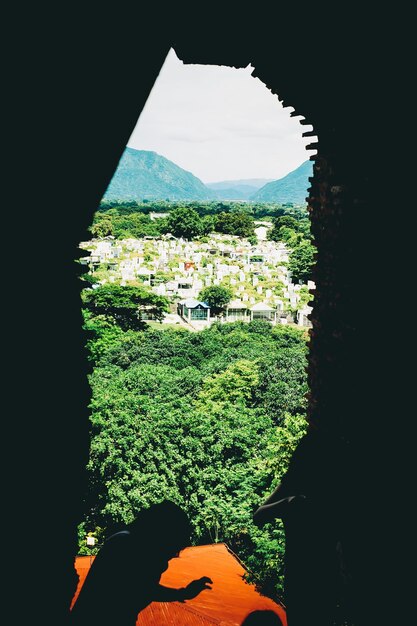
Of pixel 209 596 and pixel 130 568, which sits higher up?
pixel 130 568

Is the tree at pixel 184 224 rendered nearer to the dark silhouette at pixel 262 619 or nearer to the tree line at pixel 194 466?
the tree line at pixel 194 466

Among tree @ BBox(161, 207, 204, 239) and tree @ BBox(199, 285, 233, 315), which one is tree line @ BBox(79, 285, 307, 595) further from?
tree @ BBox(161, 207, 204, 239)

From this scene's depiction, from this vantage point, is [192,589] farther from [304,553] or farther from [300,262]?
[300,262]

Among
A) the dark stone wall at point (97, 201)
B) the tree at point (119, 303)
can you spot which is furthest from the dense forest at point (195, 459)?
the tree at point (119, 303)

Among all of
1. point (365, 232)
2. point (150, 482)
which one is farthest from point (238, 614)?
point (365, 232)

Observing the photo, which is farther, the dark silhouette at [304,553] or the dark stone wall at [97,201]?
the dark silhouette at [304,553]

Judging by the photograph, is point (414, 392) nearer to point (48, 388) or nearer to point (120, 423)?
point (48, 388)

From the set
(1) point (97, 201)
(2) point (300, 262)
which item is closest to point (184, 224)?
(2) point (300, 262)
